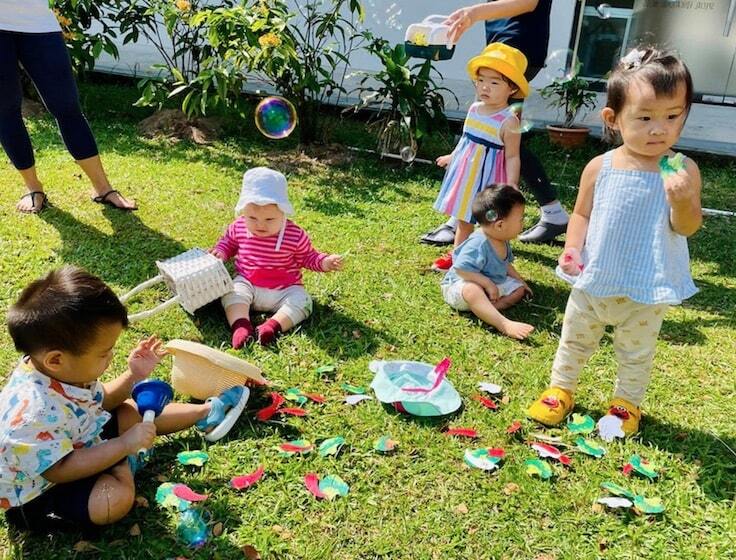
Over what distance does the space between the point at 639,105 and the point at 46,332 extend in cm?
195

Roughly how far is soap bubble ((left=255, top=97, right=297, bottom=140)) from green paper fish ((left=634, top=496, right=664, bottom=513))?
3322 millimetres

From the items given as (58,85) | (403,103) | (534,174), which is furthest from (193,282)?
(403,103)

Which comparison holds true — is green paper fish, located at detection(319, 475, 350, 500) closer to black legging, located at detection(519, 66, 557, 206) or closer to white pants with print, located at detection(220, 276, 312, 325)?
white pants with print, located at detection(220, 276, 312, 325)

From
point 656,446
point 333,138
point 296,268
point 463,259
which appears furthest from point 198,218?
point 656,446

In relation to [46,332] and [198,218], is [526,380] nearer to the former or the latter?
[46,332]

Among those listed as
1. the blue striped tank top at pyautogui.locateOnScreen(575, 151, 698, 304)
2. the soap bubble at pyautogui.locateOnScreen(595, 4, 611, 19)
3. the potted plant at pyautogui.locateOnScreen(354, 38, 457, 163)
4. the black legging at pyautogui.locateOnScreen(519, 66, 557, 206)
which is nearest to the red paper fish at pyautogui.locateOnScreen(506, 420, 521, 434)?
the blue striped tank top at pyautogui.locateOnScreen(575, 151, 698, 304)

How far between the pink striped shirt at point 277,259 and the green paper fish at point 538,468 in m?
1.46

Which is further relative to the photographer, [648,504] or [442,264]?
[442,264]

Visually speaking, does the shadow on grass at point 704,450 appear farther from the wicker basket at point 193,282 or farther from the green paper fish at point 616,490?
the wicker basket at point 193,282

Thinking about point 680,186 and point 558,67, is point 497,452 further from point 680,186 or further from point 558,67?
point 558,67

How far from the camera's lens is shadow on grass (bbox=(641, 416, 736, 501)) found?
2.42 metres

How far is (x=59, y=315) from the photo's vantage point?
74.8 inches

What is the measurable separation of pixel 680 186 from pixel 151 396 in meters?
1.92

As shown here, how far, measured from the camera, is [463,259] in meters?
3.64
